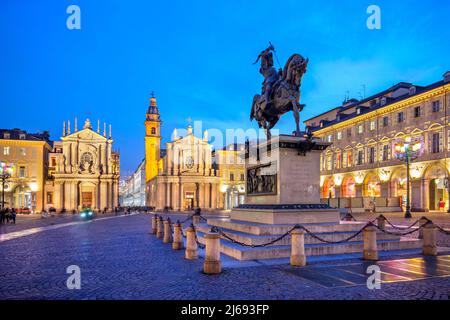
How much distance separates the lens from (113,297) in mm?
6539

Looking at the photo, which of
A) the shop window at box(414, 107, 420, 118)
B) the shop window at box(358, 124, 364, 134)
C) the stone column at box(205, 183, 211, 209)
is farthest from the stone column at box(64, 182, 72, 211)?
the shop window at box(414, 107, 420, 118)

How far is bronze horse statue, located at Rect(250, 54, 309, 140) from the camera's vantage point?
13.6 metres

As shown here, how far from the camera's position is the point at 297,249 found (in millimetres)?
9234

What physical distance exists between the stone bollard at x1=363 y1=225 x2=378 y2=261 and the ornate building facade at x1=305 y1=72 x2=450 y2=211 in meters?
23.1

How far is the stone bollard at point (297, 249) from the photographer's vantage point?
9.16m

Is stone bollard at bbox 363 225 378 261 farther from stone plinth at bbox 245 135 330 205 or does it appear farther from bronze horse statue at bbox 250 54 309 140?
bronze horse statue at bbox 250 54 309 140

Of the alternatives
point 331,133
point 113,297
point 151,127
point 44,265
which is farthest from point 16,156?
point 113,297

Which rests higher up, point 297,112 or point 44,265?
point 297,112

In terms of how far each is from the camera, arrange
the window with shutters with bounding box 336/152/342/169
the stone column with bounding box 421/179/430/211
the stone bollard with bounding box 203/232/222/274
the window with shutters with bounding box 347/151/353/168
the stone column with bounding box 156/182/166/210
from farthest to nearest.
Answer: the stone column with bounding box 156/182/166/210 → the window with shutters with bounding box 336/152/342/169 → the window with shutters with bounding box 347/151/353/168 → the stone column with bounding box 421/179/430/211 → the stone bollard with bounding box 203/232/222/274

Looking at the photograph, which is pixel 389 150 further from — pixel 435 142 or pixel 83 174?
pixel 83 174

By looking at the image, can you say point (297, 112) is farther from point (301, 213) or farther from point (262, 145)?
point (301, 213)

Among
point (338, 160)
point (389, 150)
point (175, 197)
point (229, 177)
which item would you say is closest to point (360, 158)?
point (338, 160)

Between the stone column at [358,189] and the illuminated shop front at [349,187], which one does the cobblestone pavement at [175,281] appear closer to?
the stone column at [358,189]
